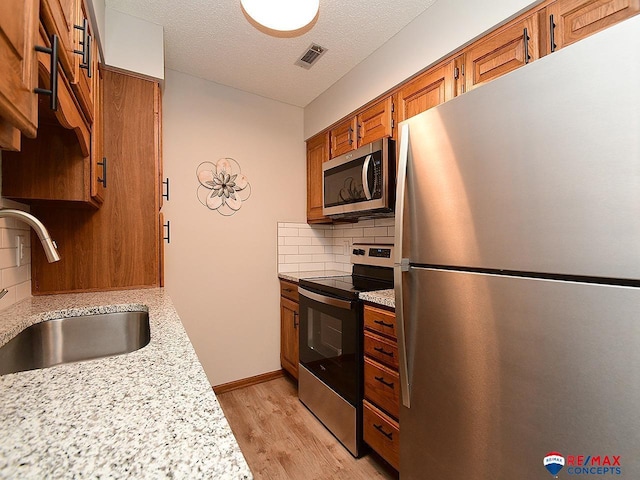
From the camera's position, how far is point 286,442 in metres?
1.97

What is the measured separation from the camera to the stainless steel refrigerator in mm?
730

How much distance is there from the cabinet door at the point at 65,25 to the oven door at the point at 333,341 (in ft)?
5.24

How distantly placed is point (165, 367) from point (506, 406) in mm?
996

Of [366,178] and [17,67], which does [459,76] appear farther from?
[17,67]

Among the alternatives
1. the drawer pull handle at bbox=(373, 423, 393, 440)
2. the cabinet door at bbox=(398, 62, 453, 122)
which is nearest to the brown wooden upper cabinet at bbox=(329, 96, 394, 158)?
the cabinet door at bbox=(398, 62, 453, 122)

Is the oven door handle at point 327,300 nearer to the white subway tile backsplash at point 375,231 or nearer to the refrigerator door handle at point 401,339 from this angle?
the refrigerator door handle at point 401,339

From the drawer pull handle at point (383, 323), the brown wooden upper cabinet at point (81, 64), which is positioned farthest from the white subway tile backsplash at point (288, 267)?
the brown wooden upper cabinet at point (81, 64)

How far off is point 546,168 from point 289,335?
2347 millimetres

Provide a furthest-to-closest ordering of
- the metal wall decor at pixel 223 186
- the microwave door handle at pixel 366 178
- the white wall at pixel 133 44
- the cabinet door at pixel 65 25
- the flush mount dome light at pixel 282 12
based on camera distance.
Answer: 1. the metal wall decor at pixel 223 186
2. the microwave door handle at pixel 366 178
3. the white wall at pixel 133 44
4. the flush mount dome light at pixel 282 12
5. the cabinet door at pixel 65 25

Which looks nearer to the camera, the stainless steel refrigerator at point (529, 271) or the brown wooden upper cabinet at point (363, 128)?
the stainless steel refrigerator at point (529, 271)

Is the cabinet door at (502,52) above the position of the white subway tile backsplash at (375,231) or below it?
above

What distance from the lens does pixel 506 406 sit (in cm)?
95

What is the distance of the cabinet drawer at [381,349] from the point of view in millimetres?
1592

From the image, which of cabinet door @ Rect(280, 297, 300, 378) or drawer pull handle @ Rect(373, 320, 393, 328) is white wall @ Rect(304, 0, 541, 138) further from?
cabinet door @ Rect(280, 297, 300, 378)
